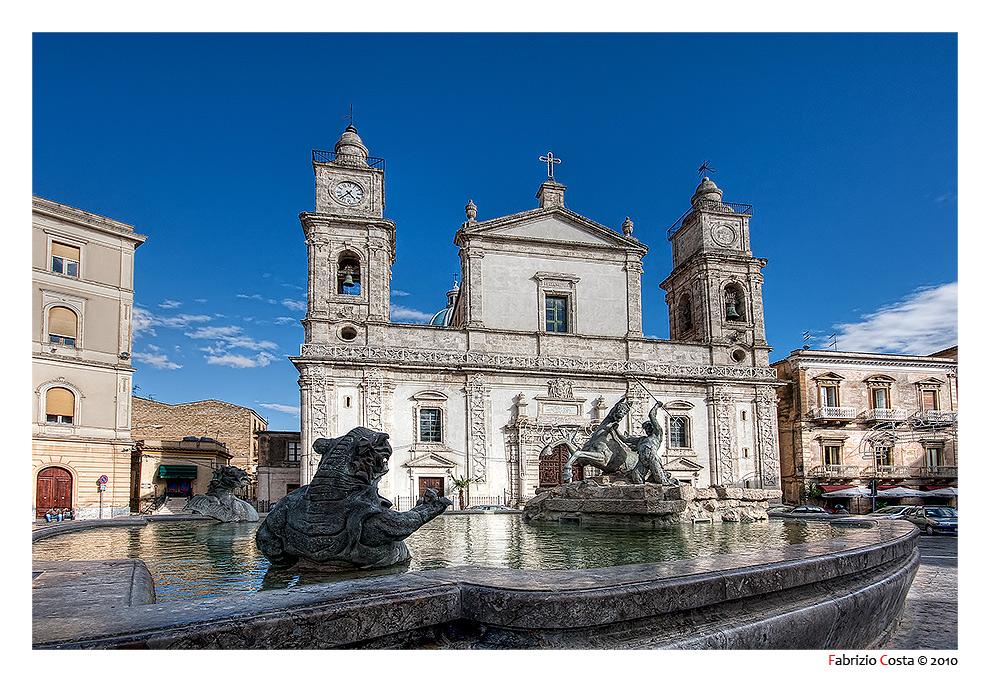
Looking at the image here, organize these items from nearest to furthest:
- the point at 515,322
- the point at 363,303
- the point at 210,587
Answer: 1. the point at 210,587
2. the point at 363,303
3. the point at 515,322

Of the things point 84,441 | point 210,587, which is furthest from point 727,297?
point 210,587

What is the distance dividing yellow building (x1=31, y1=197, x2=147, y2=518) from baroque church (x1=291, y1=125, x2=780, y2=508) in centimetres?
638

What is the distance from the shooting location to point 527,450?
27.9 m

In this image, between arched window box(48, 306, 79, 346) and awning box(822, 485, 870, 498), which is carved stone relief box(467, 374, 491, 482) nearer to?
arched window box(48, 306, 79, 346)

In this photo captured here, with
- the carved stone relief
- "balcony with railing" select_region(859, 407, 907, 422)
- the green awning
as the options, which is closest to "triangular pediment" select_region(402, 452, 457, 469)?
the carved stone relief

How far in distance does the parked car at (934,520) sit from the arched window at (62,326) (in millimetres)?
26470

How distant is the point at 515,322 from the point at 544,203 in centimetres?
602

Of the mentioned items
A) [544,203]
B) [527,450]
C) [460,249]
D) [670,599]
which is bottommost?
[527,450]

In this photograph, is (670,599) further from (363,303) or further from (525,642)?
(363,303)

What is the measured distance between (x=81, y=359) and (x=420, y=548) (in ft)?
74.1

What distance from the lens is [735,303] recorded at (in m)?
33.0

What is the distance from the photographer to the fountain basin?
2.15 meters

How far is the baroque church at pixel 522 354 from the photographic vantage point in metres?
27.1

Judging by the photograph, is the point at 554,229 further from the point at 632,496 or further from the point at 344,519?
the point at 344,519
